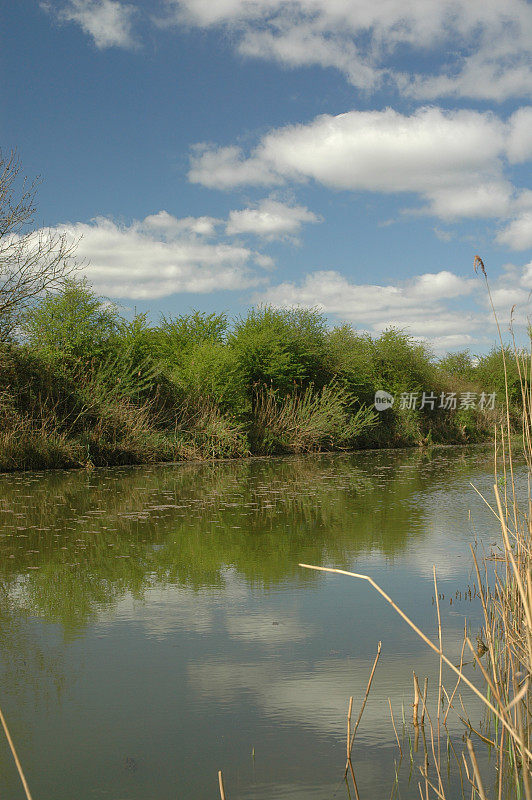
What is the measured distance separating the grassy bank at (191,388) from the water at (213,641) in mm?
7356

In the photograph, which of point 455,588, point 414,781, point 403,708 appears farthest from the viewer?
point 455,588

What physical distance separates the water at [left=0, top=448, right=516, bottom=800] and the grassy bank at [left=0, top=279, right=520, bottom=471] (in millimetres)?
7356

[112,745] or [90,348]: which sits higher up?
[90,348]

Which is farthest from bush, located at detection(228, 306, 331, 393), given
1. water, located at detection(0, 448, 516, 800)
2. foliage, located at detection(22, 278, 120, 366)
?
water, located at detection(0, 448, 516, 800)

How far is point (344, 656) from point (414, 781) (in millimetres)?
1262

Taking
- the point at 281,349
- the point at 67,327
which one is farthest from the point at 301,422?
the point at 67,327

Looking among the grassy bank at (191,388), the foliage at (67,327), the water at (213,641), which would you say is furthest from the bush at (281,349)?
the water at (213,641)

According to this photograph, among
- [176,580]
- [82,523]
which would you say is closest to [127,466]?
[82,523]

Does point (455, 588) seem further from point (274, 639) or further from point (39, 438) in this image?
point (39, 438)

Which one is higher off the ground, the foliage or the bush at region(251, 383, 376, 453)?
the foliage

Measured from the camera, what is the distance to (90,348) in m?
18.1

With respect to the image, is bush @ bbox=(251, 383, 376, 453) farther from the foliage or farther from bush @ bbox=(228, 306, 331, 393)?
the foliage

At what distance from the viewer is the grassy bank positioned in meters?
16.9

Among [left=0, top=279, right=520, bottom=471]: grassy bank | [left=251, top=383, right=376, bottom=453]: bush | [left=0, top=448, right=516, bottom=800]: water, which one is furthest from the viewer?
[left=251, top=383, right=376, bottom=453]: bush
